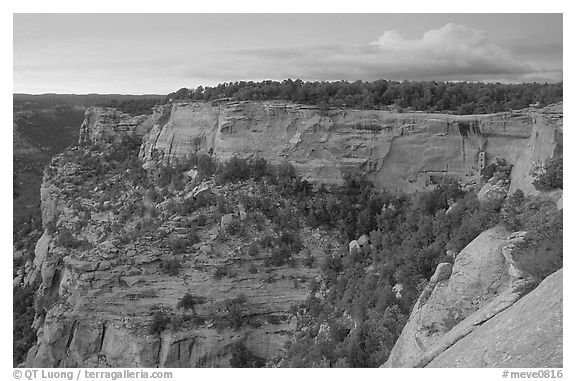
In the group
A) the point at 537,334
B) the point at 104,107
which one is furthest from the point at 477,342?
the point at 104,107

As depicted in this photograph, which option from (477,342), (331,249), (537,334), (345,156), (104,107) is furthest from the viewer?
(104,107)

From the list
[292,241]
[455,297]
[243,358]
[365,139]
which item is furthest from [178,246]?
[455,297]

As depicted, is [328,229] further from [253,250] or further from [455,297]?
[455,297]

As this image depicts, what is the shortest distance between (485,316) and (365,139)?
8.45m

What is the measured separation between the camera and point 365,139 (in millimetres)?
13914

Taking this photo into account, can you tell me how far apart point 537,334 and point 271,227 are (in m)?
8.56

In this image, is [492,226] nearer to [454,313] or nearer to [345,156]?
[454,313]

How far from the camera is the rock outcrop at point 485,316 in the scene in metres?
5.19

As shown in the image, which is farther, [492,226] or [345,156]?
[345,156]

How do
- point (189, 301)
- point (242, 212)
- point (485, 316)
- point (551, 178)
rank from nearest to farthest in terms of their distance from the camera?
point (485, 316), point (551, 178), point (189, 301), point (242, 212)

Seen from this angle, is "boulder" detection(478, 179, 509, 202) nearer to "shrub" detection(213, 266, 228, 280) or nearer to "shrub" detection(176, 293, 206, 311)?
"shrub" detection(213, 266, 228, 280)

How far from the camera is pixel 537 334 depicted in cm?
517

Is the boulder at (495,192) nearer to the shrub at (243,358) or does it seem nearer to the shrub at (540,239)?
the shrub at (540,239)

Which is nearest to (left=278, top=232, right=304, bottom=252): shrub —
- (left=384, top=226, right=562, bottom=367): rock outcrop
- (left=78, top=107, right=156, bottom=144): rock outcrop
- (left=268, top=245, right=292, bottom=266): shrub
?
(left=268, top=245, right=292, bottom=266): shrub
